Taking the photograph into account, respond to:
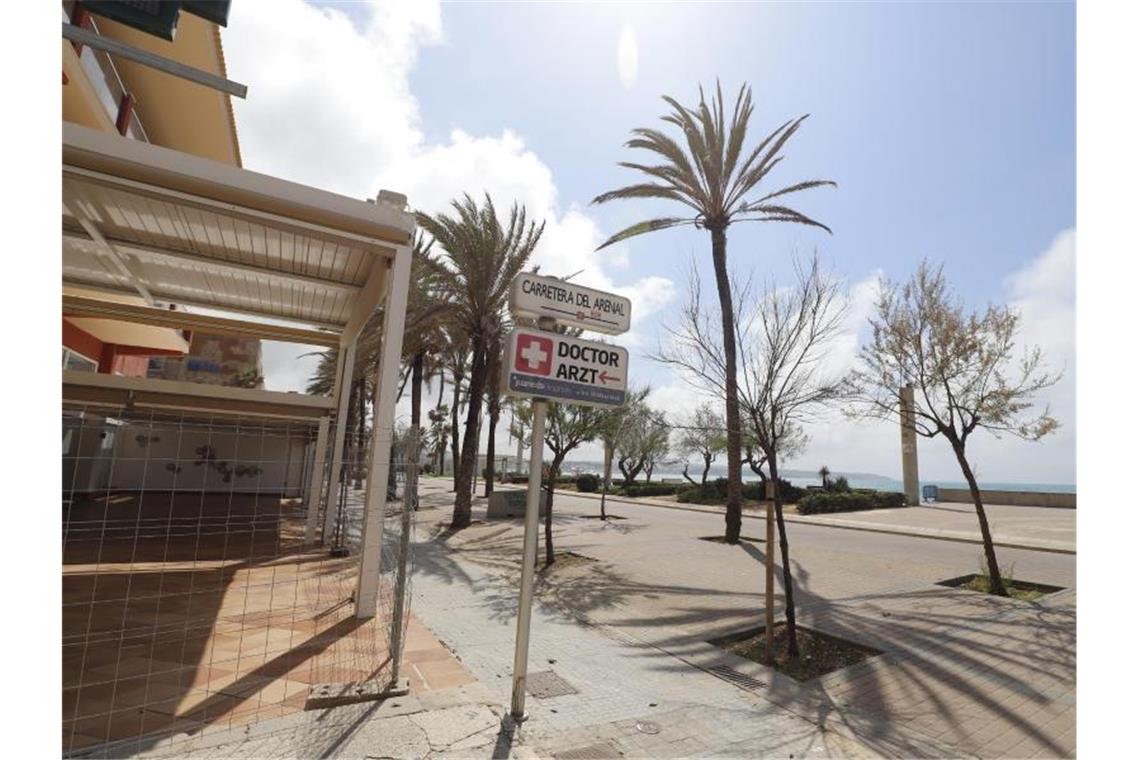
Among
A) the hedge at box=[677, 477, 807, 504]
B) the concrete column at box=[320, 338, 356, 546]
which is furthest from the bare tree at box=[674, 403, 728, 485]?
the concrete column at box=[320, 338, 356, 546]

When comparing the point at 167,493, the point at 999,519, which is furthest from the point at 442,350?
the point at 999,519

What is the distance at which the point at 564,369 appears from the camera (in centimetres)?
445

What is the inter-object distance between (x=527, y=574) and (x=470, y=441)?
12.4m

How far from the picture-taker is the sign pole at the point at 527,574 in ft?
13.3

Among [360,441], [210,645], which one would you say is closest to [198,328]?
[360,441]

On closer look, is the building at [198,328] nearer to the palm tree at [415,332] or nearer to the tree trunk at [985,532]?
the palm tree at [415,332]

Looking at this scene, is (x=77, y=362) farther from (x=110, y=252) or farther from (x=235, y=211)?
(x=235, y=211)

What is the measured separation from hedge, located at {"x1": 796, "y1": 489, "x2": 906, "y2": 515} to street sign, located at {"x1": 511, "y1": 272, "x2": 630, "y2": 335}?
23.7m

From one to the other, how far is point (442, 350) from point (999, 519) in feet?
76.6

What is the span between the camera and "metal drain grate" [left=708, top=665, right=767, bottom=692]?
488 centimetres

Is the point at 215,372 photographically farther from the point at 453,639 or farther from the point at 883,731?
the point at 883,731

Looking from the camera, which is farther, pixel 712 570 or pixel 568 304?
pixel 712 570

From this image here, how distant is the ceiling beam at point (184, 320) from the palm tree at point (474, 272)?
4393 mm

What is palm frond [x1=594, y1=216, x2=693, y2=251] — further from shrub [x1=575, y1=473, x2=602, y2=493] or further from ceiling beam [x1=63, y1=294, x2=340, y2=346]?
shrub [x1=575, y1=473, x2=602, y2=493]
